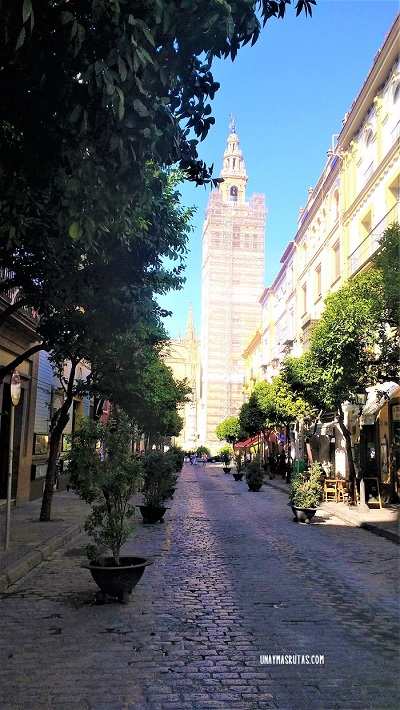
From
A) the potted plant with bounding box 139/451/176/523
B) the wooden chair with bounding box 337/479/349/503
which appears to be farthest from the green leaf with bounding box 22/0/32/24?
the wooden chair with bounding box 337/479/349/503

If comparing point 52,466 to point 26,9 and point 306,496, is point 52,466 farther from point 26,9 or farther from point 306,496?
point 26,9

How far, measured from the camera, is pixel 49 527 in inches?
511

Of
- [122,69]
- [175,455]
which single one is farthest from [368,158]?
[122,69]

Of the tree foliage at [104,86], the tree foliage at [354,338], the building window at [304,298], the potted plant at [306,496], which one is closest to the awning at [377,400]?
the tree foliage at [354,338]

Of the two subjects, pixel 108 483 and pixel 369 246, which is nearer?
pixel 108 483

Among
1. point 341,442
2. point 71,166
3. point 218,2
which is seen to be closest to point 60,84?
point 71,166

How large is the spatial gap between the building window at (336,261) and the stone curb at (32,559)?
20186 mm

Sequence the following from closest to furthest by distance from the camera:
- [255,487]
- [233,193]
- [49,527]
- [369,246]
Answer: [49,527] < [369,246] < [255,487] < [233,193]

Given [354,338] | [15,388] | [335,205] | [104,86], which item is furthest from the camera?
[335,205]

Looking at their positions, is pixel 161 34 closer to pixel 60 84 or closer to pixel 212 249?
pixel 60 84

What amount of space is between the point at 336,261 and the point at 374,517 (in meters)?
16.4

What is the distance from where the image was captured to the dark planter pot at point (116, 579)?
6955 mm

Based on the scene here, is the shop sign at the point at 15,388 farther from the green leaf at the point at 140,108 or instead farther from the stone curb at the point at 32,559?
the green leaf at the point at 140,108

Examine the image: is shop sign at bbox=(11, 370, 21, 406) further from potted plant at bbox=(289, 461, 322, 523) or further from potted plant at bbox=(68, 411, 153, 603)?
potted plant at bbox=(289, 461, 322, 523)
